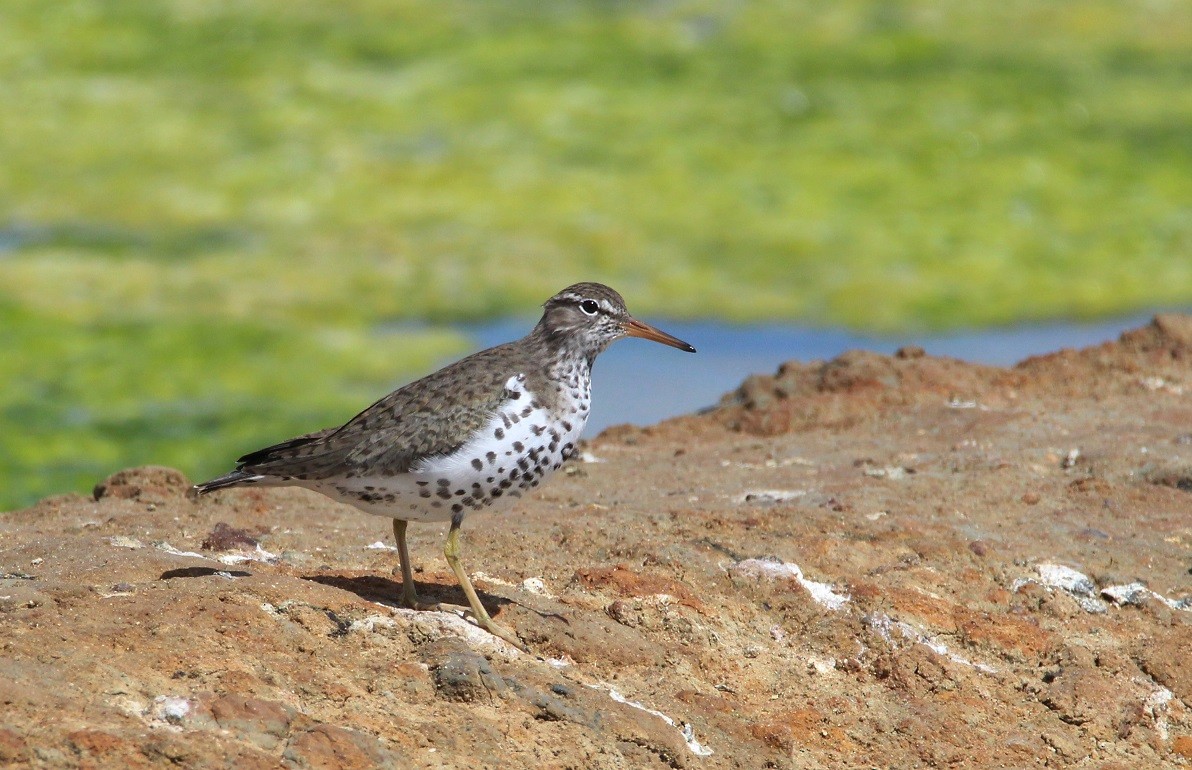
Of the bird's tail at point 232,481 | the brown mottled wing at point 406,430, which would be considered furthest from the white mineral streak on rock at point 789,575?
the bird's tail at point 232,481

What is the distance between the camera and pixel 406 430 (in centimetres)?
711

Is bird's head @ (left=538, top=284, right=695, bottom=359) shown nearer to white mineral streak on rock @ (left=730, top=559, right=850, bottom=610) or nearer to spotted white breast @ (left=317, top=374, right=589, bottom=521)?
spotted white breast @ (left=317, top=374, right=589, bottom=521)

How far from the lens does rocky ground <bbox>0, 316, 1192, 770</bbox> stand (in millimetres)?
5887

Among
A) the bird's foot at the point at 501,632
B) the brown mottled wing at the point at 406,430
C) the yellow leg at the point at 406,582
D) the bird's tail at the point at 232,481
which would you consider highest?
the brown mottled wing at the point at 406,430

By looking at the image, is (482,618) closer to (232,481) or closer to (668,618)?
(668,618)

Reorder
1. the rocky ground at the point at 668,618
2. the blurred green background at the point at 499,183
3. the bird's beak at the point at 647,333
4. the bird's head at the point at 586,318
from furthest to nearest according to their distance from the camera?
the blurred green background at the point at 499,183, the bird's beak at the point at 647,333, the bird's head at the point at 586,318, the rocky ground at the point at 668,618

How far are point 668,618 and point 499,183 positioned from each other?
15106 millimetres

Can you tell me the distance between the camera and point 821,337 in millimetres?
18625

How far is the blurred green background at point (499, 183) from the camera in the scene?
17031 millimetres

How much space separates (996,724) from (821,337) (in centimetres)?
1193

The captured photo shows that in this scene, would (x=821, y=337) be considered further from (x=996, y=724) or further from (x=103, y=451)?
(x=996, y=724)

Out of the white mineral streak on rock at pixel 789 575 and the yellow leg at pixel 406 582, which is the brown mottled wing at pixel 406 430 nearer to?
the yellow leg at pixel 406 582

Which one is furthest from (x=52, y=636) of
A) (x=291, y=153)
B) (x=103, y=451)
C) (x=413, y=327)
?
(x=291, y=153)

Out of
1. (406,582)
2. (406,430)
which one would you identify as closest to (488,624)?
(406,582)
